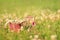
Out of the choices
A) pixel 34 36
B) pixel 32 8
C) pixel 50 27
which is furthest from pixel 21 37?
pixel 32 8

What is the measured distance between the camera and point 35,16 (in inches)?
148

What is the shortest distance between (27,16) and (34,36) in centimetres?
47

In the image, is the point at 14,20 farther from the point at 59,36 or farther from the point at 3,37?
the point at 59,36

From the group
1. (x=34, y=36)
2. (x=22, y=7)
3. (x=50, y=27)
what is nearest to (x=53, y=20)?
(x=50, y=27)

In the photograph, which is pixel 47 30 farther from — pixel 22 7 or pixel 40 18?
pixel 22 7

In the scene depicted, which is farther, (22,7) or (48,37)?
(22,7)

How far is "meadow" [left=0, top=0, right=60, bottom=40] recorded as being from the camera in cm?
344

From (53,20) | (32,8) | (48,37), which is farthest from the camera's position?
(32,8)

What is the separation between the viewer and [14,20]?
12.2ft

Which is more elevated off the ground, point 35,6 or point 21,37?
point 35,6

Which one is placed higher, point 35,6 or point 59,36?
point 35,6

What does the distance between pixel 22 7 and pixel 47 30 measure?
821 mm

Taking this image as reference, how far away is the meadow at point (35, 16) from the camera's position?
3.44m

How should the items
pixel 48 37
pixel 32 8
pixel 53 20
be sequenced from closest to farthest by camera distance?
pixel 48 37
pixel 53 20
pixel 32 8
